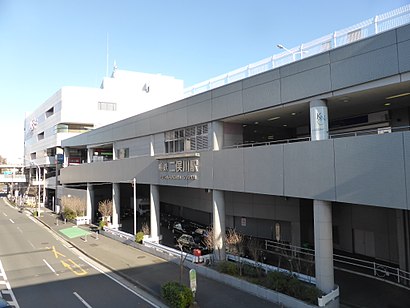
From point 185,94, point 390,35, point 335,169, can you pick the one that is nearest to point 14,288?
point 185,94

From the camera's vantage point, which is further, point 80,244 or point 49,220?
point 49,220

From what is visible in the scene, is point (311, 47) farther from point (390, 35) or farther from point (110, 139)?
point (110, 139)

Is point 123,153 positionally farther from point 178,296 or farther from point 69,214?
point 178,296

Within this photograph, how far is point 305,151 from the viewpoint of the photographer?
1479 cm

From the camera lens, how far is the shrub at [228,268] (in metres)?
18.1

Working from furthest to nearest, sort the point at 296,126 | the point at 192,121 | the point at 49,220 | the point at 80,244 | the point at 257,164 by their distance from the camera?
1. the point at 49,220
2. the point at 80,244
3. the point at 296,126
4. the point at 192,121
5. the point at 257,164

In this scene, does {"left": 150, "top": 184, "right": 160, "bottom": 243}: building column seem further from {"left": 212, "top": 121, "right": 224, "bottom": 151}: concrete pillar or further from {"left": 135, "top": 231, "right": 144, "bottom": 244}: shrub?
{"left": 212, "top": 121, "right": 224, "bottom": 151}: concrete pillar

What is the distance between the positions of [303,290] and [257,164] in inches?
255

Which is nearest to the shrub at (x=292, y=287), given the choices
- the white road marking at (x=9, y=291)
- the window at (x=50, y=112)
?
the white road marking at (x=9, y=291)

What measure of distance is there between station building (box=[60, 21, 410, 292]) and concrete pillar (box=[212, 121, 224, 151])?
0.06 m

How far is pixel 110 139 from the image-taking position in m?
34.9

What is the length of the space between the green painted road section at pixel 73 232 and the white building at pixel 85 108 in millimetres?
18993

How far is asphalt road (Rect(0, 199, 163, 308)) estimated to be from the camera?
51.9 ft

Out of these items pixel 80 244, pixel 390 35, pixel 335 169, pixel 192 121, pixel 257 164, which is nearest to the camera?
pixel 390 35
